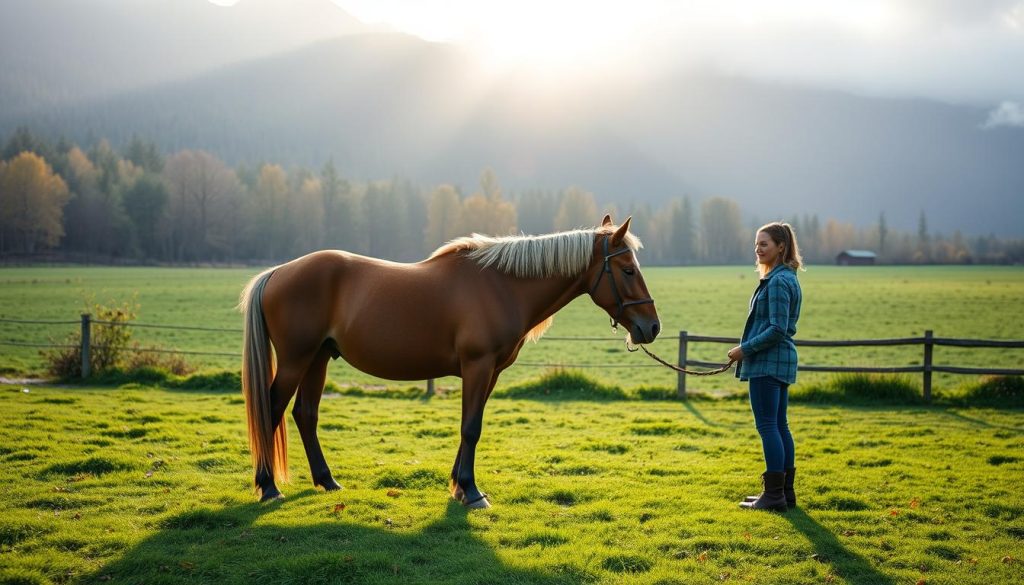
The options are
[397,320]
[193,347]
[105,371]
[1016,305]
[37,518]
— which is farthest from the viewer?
[1016,305]

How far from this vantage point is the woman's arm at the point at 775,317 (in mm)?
5293

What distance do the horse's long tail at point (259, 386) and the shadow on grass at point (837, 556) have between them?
4503mm

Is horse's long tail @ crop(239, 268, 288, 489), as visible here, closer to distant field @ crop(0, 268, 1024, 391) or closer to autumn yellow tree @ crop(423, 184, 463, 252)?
distant field @ crop(0, 268, 1024, 391)

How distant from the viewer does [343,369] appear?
56.5 feet

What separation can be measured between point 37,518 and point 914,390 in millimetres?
12514

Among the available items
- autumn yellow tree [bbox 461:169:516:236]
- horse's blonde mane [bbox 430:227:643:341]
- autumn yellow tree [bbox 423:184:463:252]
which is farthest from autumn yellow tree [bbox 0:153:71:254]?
horse's blonde mane [bbox 430:227:643:341]

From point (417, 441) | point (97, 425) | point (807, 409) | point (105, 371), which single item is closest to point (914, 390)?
point (807, 409)

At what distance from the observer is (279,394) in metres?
5.95

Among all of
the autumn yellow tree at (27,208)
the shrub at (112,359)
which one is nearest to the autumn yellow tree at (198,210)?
the autumn yellow tree at (27,208)

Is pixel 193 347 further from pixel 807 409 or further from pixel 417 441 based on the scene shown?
pixel 807 409

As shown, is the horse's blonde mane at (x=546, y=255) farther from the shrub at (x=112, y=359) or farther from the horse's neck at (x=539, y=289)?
the shrub at (x=112, y=359)

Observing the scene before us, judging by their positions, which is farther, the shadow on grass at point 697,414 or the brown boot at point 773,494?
the shadow on grass at point 697,414

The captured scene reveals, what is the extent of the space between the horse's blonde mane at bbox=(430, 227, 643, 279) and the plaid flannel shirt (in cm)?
114

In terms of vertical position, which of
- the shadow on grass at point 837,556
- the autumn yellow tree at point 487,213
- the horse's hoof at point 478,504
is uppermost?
the autumn yellow tree at point 487,213
